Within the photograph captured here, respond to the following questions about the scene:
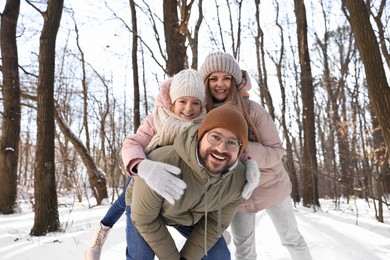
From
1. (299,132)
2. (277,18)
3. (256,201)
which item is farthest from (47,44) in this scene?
(299,132)

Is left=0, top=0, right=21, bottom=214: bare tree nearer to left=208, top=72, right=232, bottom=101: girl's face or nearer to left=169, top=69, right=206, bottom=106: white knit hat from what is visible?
left=169, top=69, right=206, bottom=106: white knit hat

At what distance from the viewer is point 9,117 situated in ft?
27.9

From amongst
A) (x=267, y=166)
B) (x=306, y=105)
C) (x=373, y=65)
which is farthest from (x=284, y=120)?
(x=267, y=166)

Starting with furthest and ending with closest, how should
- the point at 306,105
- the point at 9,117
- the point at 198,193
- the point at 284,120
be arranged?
1. the point at 284,120
2. the point at 306,105
3. the point at 9,117
4. the point at 198,193

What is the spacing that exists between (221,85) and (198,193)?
0.86 m

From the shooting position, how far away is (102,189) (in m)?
10.5

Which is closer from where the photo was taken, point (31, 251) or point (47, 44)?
point (31, 251)

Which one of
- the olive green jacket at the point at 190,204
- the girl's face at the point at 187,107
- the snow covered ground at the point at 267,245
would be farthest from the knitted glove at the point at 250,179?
the snow covered ground at the point at 267,245

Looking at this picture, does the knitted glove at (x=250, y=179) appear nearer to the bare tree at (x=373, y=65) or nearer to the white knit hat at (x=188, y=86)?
the white knit hat at (x=188, y=86)

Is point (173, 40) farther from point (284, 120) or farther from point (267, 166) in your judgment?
point (284, 120)

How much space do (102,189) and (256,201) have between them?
357 inches

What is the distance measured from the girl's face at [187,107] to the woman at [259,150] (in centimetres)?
13

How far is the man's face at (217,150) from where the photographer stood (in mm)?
1594

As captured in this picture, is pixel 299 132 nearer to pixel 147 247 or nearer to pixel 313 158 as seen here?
pixel 313 158
